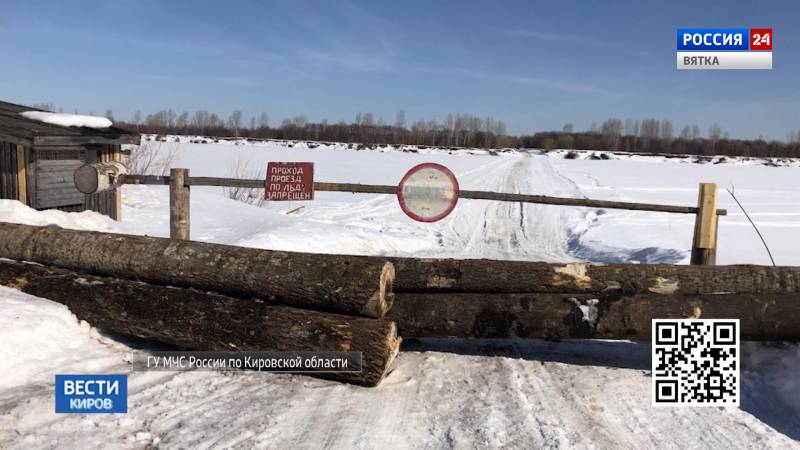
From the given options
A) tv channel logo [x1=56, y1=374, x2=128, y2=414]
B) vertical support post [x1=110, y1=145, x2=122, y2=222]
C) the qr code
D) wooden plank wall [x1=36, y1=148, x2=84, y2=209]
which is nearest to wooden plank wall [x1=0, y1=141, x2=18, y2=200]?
wooden plank wall [x1=36, y1=148, x2=84, y2=209]

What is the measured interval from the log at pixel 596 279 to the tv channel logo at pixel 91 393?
2090 millimetres

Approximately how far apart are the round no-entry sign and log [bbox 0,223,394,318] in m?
1.82

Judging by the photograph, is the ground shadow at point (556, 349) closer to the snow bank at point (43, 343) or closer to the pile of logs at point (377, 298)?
the pile of logs at point (377, 298)

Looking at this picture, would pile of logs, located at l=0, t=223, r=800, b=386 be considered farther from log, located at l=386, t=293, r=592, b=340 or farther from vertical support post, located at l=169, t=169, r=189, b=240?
vertical support post, located at l=169, t=169, r=189, b=240

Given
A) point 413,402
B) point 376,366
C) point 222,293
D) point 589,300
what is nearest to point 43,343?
point 222,293

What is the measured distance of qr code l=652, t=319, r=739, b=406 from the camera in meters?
3.72

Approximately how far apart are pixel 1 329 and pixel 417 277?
3.01m

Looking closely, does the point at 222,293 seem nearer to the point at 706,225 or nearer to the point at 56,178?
the point at 706,225

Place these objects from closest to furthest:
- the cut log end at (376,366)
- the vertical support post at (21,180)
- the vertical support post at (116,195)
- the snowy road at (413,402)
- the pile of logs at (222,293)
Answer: the snowy road at (413,402), the cut log end at (376,366), the pile of logs at (222,293), the vertical support post at (21,180), the vertical support post at (116,195)

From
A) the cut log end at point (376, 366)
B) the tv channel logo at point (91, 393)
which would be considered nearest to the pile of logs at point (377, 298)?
the cut log end at point (376, 366)

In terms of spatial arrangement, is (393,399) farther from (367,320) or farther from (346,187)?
(346,187)

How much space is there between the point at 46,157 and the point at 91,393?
7.55m

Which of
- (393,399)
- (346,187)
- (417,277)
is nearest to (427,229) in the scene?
(346,187)

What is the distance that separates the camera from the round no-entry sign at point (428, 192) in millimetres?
5797
